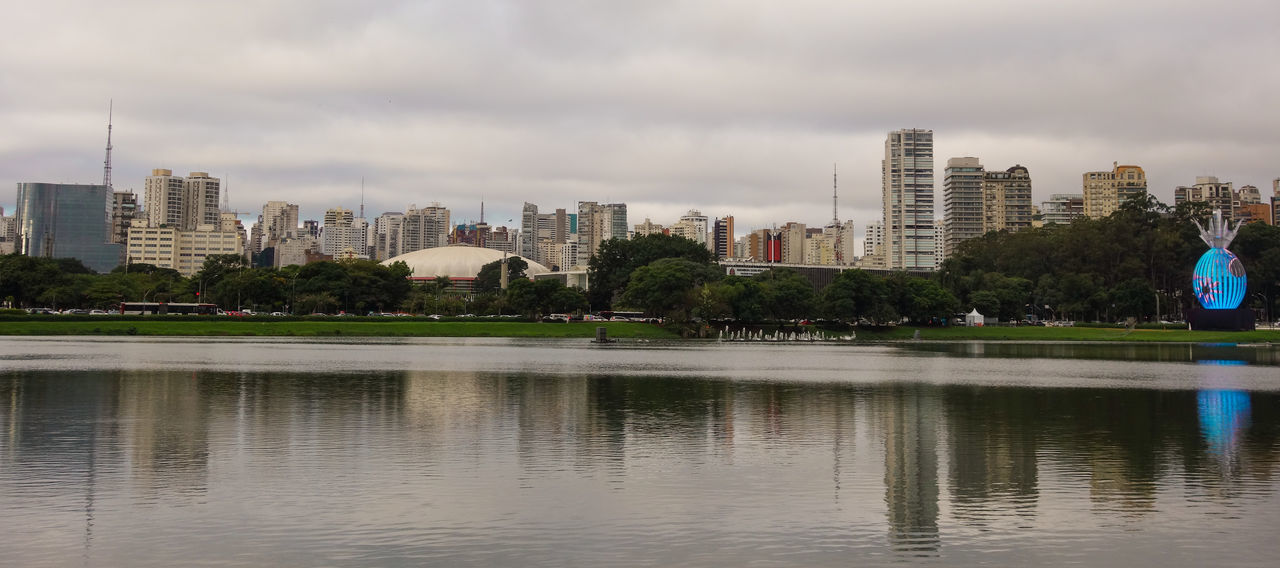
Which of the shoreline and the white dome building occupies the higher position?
the white dome building

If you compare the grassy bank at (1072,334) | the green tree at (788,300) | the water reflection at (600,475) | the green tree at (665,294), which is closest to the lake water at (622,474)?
the water reflection at (600,475)

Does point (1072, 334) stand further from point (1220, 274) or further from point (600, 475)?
point (600, 475)

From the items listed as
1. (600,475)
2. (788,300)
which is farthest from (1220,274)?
(600,475)

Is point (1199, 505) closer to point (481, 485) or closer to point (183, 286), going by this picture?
point (481, 485)

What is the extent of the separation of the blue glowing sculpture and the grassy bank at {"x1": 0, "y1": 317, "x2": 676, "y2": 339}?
49738 mm

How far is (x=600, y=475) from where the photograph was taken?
49.9ft

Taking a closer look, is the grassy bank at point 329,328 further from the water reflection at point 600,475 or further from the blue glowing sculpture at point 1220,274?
the blue glowing sculpture at point 1220,274

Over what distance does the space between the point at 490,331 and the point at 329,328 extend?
12.9 m

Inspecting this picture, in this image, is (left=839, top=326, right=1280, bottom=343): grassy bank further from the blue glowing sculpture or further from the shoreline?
the blue glowing sculpture

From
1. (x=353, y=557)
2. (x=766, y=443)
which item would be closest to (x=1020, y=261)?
(x=766, y=443)

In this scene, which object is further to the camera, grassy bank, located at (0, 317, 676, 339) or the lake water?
grassy bank, located at (0, 317, 676, 339)

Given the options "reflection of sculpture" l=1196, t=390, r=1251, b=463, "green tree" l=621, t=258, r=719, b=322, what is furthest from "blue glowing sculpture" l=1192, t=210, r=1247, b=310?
"reflection of sculpture" l=1196, t=390, r=1251, b=463

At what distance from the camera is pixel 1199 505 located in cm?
1362

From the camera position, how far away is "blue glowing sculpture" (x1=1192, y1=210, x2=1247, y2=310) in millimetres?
89938
